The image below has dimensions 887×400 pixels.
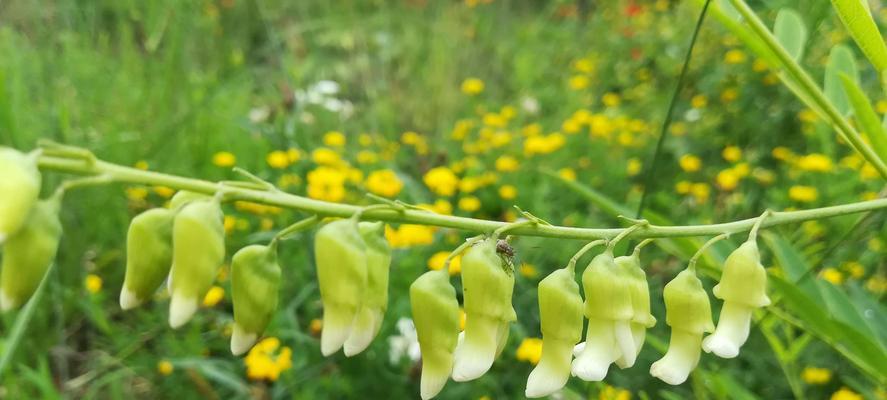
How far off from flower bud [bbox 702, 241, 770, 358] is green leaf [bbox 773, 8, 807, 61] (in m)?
0.47

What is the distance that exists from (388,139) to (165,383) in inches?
56.9

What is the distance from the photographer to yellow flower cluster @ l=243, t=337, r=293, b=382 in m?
1.55

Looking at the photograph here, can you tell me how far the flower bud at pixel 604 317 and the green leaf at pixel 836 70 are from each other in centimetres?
51

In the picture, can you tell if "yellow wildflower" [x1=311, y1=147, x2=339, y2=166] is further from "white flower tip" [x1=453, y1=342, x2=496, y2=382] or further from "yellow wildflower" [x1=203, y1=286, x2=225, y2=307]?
"white flower tip" [x1=453, y1=342, x2=496, y2=382]

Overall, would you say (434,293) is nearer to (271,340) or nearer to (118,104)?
(271,340)

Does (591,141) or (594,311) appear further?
(591,141)

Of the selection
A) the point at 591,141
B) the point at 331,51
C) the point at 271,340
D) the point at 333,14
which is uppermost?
the point at 271,340

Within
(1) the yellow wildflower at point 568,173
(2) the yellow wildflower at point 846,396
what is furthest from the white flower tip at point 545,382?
(1) the yellow wildflower at point 568,173

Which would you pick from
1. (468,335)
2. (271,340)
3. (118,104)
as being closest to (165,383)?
(271,340)

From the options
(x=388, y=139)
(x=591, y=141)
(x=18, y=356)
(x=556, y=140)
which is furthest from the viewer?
(x=388, y=139)

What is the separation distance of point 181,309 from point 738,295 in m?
0.38

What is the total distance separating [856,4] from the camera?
2.28ft

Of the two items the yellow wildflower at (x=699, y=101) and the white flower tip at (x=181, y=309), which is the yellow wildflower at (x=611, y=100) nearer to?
the yellow wildflower at (x=699, y=101)

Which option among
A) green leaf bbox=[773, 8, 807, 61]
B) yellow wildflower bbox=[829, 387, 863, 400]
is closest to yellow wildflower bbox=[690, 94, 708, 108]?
yellow wildflower bbox=[829, 387, 863, 400]
